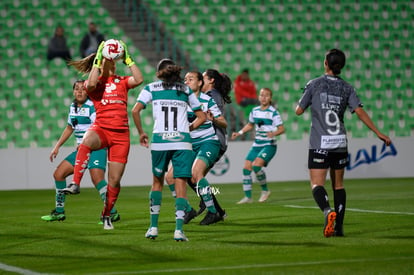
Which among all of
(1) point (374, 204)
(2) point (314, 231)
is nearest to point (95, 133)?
(2) point (314, 231)

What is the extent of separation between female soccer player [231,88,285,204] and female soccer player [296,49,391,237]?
6983 millimetres

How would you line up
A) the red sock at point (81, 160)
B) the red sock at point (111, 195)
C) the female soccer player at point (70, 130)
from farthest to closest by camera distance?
the female soccer player at point (70, 130) < the red sock at point (111, 195) < the red sock at point (81, 160)

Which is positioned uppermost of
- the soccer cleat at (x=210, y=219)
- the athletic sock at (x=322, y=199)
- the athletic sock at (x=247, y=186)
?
the athletic sock at (x=322, y=199)

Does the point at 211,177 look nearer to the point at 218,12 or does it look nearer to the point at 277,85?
the point at 277,85

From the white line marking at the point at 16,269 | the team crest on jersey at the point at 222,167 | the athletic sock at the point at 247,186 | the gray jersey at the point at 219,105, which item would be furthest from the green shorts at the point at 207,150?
the team crest on jersey at the point at 222,167

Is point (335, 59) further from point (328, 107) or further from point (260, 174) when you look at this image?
point (260, 174)

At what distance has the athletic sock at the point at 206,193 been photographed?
11.1 meters

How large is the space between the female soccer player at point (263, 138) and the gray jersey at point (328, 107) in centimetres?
701

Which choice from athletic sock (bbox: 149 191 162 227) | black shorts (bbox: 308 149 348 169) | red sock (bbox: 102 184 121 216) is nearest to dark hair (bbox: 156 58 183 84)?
athletic sock (bbox: 149 191 162 227)

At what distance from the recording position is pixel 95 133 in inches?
396

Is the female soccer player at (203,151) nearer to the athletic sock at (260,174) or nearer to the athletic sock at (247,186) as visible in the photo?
the athletic sock at (247,186)

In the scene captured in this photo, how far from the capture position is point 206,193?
36.8 feet

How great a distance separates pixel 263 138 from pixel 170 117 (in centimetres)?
781

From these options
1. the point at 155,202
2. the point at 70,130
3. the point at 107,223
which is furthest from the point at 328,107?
the point at 70,130
